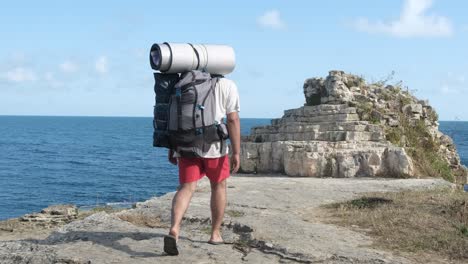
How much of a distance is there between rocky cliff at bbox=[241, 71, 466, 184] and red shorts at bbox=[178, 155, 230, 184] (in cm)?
651

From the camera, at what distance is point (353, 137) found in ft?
41.2

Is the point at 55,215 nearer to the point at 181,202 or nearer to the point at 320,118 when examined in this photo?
the point at 320,118

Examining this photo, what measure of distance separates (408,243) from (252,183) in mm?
Answer: 4937

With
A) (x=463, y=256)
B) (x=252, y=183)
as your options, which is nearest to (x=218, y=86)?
(x=463, y=256)

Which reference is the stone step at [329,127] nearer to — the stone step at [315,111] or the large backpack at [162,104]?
the stone step at [315,111]

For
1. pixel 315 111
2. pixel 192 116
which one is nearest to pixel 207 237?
pixel 192 116

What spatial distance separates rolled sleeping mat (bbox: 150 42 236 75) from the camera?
214 inches

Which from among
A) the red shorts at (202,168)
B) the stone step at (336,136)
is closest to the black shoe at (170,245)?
the red shorts at (202,168)

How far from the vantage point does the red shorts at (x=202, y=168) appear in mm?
5523

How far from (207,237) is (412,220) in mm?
2531

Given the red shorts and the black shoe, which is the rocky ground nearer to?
the black shoe

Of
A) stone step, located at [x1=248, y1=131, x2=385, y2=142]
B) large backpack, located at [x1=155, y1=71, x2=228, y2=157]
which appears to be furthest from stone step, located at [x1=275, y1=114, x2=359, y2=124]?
large backpack, located at [x1=155, y1=71, x2=228, y2=157]

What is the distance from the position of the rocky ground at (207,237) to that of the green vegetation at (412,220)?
10.9 inches

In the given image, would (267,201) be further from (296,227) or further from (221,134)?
(221,134)
